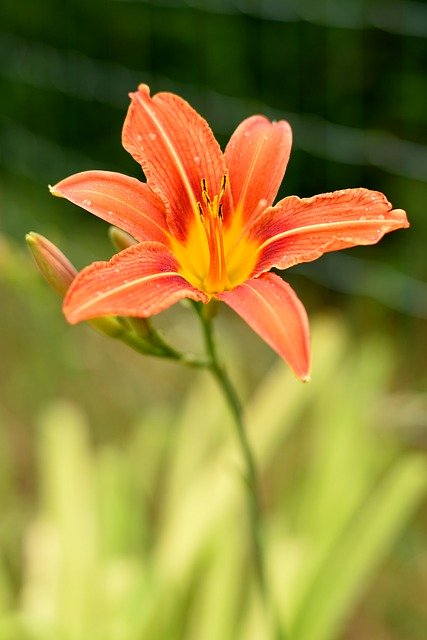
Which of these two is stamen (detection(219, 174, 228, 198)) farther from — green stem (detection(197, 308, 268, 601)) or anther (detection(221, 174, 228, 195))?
green stem (detection(197, 308, 268, 601))

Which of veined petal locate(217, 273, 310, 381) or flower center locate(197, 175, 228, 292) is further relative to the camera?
flower center locate(197, 175, 228, 292)

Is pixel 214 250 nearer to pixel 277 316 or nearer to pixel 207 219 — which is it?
pixel 207 219

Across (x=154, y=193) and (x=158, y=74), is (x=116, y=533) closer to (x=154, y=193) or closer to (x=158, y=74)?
(x=154, y=193)

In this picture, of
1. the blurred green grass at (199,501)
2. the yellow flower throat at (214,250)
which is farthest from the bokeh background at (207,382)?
the yellow flower throat at (214,250)

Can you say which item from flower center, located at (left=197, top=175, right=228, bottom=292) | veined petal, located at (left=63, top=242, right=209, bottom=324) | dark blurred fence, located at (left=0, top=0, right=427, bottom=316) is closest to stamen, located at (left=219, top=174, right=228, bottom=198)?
flower center, located at (left=197, top=175, right=228, bottom=292)

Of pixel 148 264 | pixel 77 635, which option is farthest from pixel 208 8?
pixel 148 264

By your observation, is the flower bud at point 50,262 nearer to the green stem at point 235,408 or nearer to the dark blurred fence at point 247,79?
the green stem at point 235,408
